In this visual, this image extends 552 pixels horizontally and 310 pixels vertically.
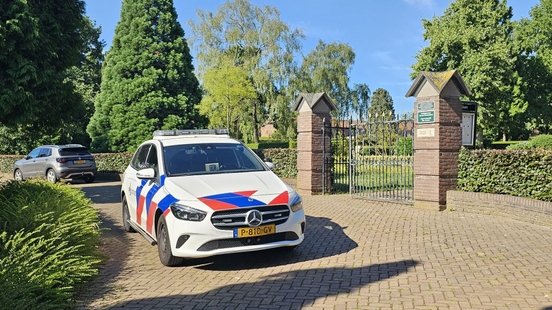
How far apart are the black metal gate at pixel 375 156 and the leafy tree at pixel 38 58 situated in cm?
766

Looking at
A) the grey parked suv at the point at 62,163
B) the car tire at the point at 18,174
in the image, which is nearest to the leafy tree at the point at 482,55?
the grey parked suv at the point at 62,163

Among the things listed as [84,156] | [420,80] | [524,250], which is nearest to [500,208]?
[524,250]

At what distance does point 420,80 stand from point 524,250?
478 cm

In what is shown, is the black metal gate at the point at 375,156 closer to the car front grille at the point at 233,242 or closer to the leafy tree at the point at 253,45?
the car front grille at the point at 233,242

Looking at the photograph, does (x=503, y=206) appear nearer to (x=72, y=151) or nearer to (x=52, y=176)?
(x=72, y=151)

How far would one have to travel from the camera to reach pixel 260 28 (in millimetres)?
39062

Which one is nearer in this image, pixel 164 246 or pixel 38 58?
pixel 164 246

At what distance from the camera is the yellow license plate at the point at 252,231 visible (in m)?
5.49

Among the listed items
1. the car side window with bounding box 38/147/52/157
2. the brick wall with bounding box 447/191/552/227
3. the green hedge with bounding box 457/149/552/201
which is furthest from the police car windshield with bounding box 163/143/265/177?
the car side window with bounding box 38/147/52/157

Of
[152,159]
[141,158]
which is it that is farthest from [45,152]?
[152,159]

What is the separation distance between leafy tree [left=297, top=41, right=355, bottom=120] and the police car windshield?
111 ft

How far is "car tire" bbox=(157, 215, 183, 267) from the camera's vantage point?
5.82 meters

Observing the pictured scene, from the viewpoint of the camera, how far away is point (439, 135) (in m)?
9.81

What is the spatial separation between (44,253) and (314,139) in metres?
8.95
